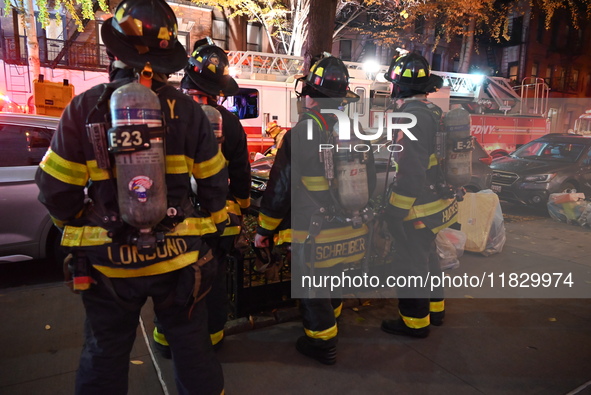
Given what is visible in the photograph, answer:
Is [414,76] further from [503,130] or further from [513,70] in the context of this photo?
[513,70]

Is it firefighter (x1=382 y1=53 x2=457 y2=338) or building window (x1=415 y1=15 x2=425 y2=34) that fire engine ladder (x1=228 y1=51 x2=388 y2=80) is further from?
building window (x1=415 y1=15 x2=425 y2=34)

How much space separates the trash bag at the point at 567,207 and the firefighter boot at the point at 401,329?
5404 mm

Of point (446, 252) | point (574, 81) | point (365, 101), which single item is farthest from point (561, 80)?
point (446, 252)

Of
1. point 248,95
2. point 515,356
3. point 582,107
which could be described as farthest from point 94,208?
point 582,107

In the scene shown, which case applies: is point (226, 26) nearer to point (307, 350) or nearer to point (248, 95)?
point (248, 95)

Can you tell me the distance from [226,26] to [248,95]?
11.4 metres

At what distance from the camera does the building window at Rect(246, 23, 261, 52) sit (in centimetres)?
2106

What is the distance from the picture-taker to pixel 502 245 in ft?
18.2

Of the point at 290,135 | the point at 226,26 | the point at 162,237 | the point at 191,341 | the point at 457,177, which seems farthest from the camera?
the point at 226,26

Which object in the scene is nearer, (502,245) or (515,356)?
(515,356)

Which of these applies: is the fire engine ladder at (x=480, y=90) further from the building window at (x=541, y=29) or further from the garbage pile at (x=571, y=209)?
the building window at (x=541, y=29)

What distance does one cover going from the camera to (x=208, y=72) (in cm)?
289

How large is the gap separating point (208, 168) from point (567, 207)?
7.29 m

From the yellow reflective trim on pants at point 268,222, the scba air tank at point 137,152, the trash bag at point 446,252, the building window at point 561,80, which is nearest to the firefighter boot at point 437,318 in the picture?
the trash bag at point 446,252
